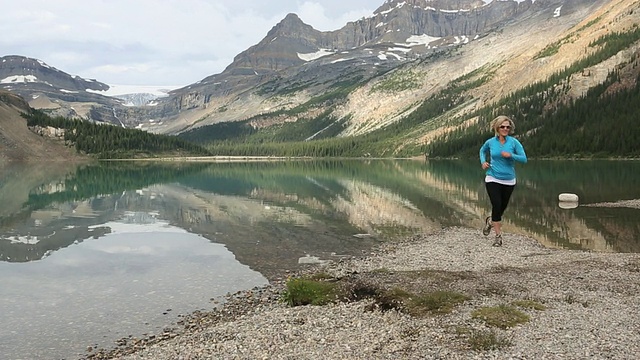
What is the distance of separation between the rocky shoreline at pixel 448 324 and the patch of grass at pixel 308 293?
20.0 inches

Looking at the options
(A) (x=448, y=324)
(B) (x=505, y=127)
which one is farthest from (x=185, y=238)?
(A) (x=448, y=324)

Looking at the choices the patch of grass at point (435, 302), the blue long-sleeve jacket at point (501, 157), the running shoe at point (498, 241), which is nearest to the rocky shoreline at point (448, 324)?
the patch of grass at point (435, 302)

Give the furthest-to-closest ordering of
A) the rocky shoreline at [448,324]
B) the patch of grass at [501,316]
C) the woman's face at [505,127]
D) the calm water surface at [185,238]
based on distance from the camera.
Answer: the woman's face at [505,127]
the calm water surface at [185,238]
the patch of grass at [501,316]
the rocky shoreline at [448,324]

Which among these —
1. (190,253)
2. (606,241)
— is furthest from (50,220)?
(606,241)

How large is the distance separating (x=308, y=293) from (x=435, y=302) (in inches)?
198

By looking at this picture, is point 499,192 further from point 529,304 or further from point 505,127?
point 529,304

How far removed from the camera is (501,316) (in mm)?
13820

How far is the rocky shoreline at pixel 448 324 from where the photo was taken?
11836 millimetres

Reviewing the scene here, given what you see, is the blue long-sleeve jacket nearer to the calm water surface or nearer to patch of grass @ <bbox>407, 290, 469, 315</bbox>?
patch of grass @ <bbox>407, 290, 469, 315</bbox>

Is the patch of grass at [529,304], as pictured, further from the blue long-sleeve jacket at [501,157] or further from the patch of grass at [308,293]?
the blue long-sleeve jacket at [501,157]

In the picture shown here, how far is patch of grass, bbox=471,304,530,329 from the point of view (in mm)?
13359

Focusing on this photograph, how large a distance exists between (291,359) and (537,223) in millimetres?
33925

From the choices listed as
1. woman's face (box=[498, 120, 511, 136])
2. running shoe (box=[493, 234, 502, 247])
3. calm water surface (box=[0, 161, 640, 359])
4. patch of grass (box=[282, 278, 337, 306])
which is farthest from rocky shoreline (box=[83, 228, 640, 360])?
woman's face (box=[498, 120, 511, 136])

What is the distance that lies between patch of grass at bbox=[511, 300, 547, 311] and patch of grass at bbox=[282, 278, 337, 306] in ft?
21.3
